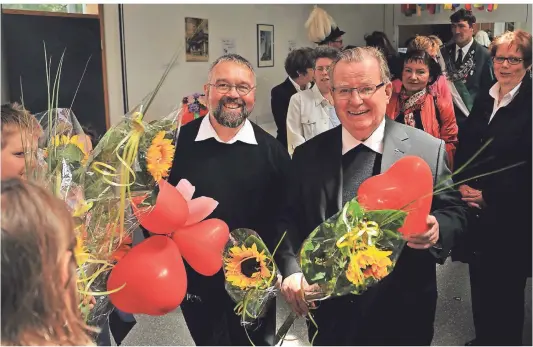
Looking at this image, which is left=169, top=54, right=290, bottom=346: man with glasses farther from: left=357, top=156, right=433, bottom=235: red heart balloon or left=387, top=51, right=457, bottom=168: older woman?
left=387, top=51, right=457, bottom=168: older woman

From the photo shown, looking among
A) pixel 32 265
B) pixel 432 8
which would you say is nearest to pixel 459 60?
pixel 432 8

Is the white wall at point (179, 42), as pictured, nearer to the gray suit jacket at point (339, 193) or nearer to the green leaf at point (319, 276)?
the gray suit jacket at point (339, 193)

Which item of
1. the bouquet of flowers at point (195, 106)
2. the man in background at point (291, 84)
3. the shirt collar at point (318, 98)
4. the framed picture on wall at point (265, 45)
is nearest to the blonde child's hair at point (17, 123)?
the shirt collar at point (318, 98)

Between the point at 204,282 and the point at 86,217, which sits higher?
the point at 86,217

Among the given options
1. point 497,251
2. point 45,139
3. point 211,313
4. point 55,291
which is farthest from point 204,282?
point 497,251

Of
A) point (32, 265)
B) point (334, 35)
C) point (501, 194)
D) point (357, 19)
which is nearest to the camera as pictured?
point (32, 265)

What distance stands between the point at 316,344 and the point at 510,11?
4.86m

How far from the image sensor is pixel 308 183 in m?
1.56

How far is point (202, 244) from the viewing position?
A: 137 centimetres

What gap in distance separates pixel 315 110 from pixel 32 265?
105 inches

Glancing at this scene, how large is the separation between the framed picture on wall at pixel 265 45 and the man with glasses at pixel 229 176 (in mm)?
3285

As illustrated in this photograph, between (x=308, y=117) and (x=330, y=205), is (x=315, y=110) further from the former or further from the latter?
(x=330, y=205)

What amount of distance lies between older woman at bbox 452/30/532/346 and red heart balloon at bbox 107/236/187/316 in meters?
1.24

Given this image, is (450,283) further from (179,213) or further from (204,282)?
(179,213)
